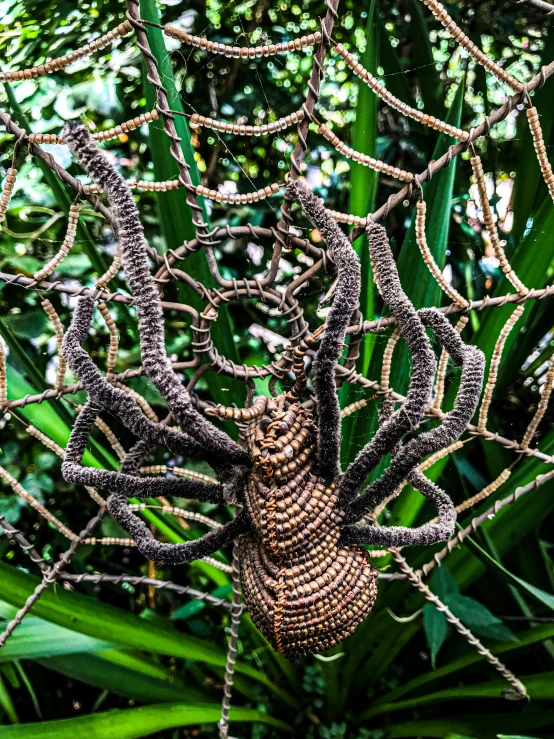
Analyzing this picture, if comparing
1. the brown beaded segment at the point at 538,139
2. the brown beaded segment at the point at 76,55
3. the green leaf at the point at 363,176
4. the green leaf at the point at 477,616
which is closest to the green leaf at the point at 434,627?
the green leaf at the point at 477,616

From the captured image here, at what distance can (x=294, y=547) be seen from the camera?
0.31m

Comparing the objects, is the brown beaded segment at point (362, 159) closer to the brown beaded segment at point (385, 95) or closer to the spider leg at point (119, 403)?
the brown beaded segment at point (385, 95)

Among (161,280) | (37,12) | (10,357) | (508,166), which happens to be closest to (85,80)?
(37,12)

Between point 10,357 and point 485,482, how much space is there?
0.55 meters

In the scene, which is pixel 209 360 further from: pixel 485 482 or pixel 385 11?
pixel 385 11

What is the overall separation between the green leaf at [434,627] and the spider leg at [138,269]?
33 centimetres

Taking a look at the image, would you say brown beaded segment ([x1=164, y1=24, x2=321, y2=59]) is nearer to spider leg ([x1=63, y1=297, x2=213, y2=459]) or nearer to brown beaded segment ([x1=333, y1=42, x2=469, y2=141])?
brown beaded segment ([x1=333, y1=42, x2=469, y2=141])

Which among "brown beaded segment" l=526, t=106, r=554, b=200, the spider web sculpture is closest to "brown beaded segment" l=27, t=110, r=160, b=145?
the spider web sculpture

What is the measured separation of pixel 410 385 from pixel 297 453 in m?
0.07

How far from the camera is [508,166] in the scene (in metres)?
0.80

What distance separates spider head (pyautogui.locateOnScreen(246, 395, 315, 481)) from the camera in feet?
0.99

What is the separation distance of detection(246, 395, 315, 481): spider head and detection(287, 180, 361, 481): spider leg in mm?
11

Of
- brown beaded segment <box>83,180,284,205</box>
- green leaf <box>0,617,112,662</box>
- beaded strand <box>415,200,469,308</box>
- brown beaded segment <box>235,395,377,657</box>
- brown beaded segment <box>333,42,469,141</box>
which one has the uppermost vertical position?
brown beaded segment <box>333,42,469,141</box>

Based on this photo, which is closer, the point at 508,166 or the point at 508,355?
the point at 508,355
